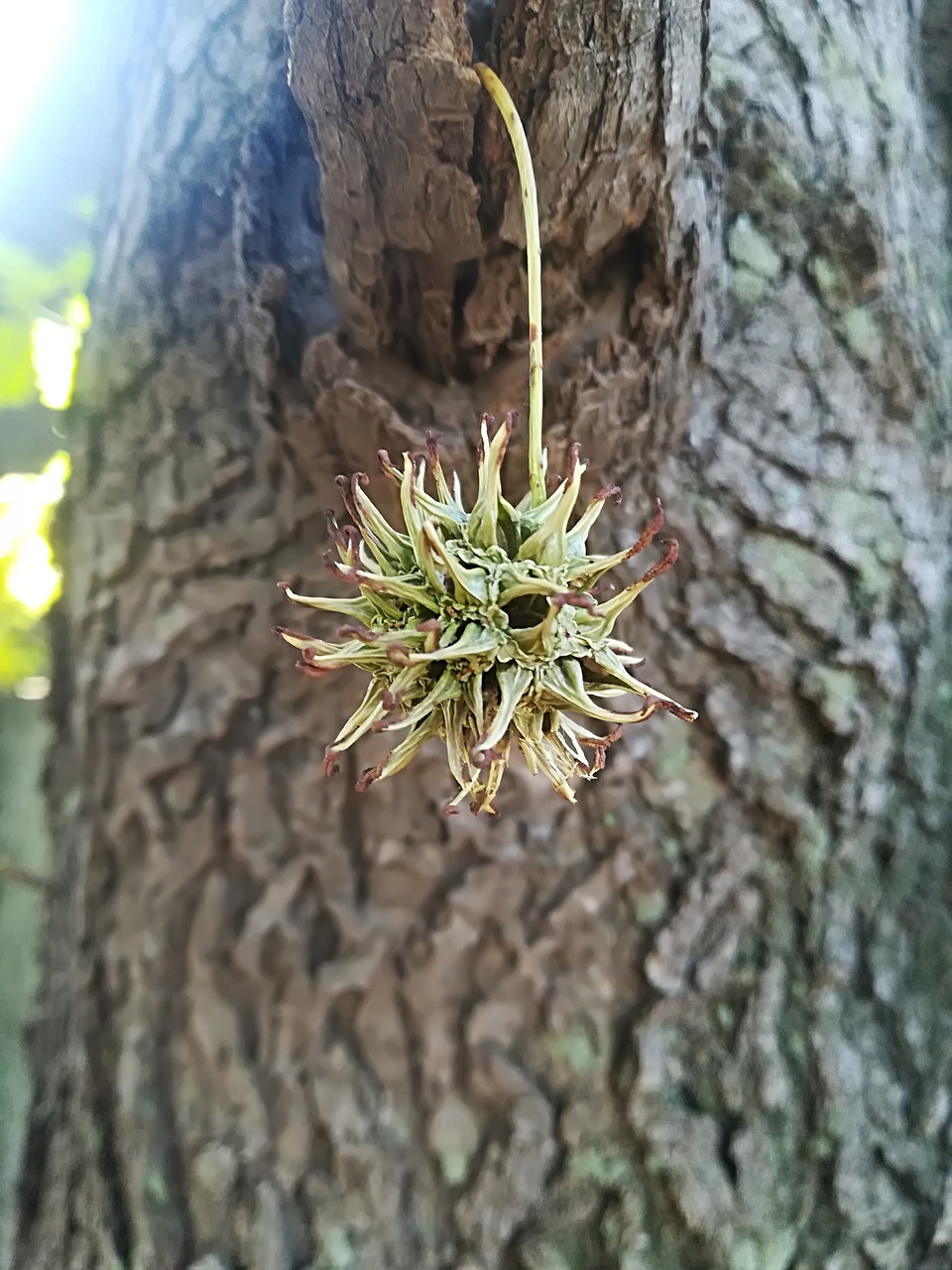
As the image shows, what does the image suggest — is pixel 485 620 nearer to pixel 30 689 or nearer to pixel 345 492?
pixel 345 492

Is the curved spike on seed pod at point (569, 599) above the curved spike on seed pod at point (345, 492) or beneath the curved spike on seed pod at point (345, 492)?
beneath

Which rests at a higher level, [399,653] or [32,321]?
[32,321]

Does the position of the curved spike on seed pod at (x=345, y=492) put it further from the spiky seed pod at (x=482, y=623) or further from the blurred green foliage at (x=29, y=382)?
the blurred green foliage at (x=29, y=382)

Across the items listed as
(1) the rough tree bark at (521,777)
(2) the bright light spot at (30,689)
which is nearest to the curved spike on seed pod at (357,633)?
(1) the rough tree bark at (521,777)

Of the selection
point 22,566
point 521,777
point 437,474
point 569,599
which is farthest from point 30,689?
point 569,599

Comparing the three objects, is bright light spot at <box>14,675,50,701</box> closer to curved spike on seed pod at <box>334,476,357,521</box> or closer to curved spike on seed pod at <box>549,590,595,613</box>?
curved spike on seed pod at <box>334,476,357,521</box>

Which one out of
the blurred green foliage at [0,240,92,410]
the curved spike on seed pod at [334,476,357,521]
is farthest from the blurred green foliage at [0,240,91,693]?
the curved spike on seed pod at [334,476,357,521]

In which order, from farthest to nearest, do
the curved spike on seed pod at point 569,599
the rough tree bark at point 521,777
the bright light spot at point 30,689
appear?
1. the bright light spot at point 30,689
2. the rough tree bark at point 521,777
3. the curved spike on seed pod at point 569,599
